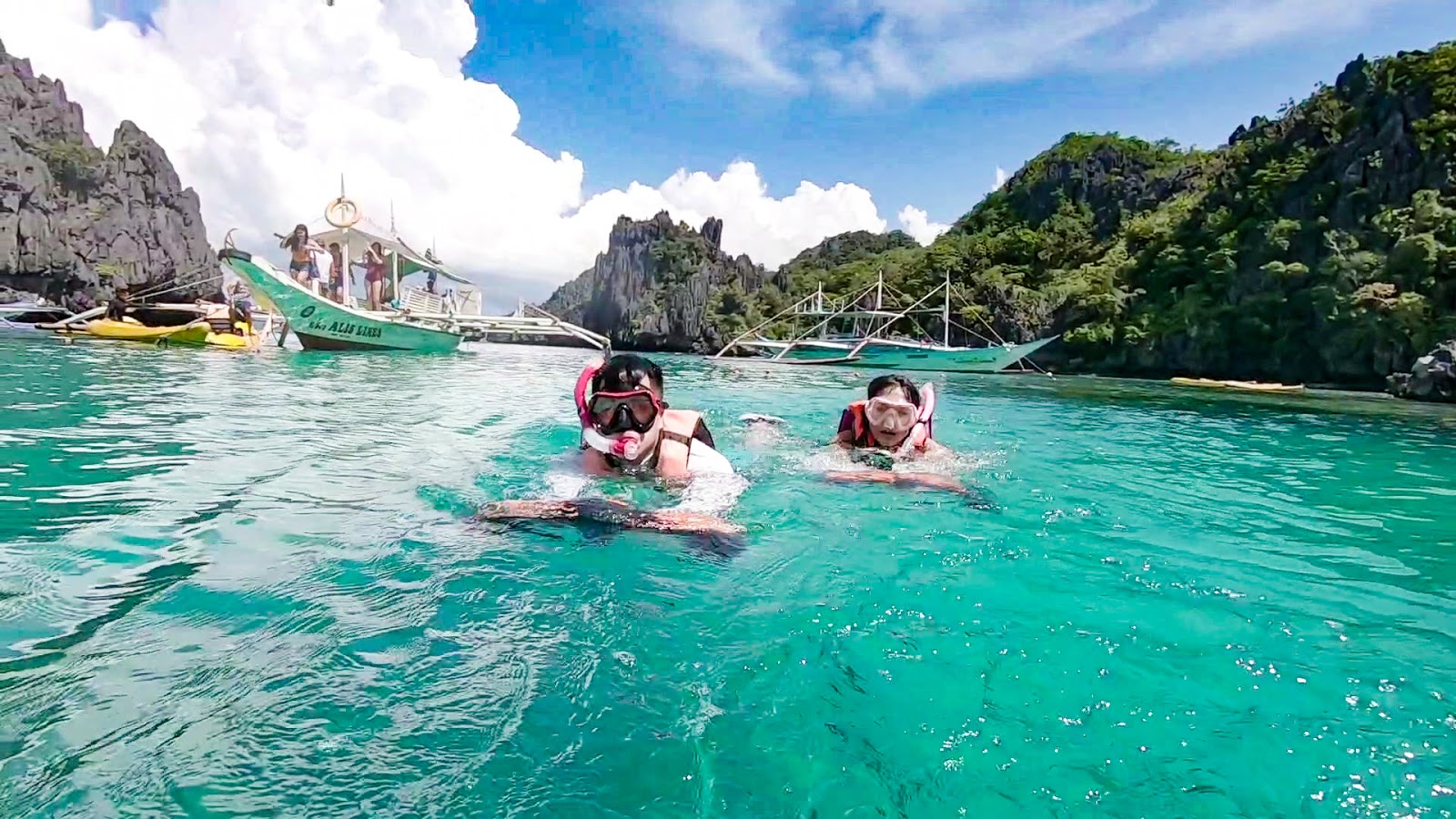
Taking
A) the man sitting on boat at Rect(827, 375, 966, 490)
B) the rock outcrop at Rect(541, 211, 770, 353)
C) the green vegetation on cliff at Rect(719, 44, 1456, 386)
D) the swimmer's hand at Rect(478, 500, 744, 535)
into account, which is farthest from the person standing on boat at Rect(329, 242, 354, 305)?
the rock outcrop at Rect(541, 211, 770, 353)

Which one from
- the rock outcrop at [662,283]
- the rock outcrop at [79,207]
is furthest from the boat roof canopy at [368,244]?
the rock outcrop at [662,283]

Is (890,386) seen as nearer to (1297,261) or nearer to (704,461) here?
(704,461)

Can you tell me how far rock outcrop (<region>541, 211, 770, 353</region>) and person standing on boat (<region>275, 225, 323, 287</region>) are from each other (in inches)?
2293

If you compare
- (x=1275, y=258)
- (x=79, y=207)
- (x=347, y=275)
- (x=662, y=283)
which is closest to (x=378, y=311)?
(x=347, y=275)

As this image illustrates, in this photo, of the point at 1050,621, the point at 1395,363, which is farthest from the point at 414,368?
the point at 1395,363

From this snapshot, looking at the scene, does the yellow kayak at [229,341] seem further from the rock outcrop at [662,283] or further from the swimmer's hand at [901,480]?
the rock outcrop at [662,283]

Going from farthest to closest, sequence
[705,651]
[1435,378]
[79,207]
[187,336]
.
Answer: [79,207], [1435,378], [187,336], [705,651]

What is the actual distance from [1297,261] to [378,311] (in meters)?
43.3

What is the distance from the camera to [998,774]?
211 cm

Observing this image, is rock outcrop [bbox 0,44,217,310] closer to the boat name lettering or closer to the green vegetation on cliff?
the boat name lettering

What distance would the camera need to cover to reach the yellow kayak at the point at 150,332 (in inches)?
916

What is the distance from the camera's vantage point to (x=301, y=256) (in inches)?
1064

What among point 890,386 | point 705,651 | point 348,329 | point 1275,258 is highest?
point 1275,258

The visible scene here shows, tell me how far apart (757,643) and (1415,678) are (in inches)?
94.2
